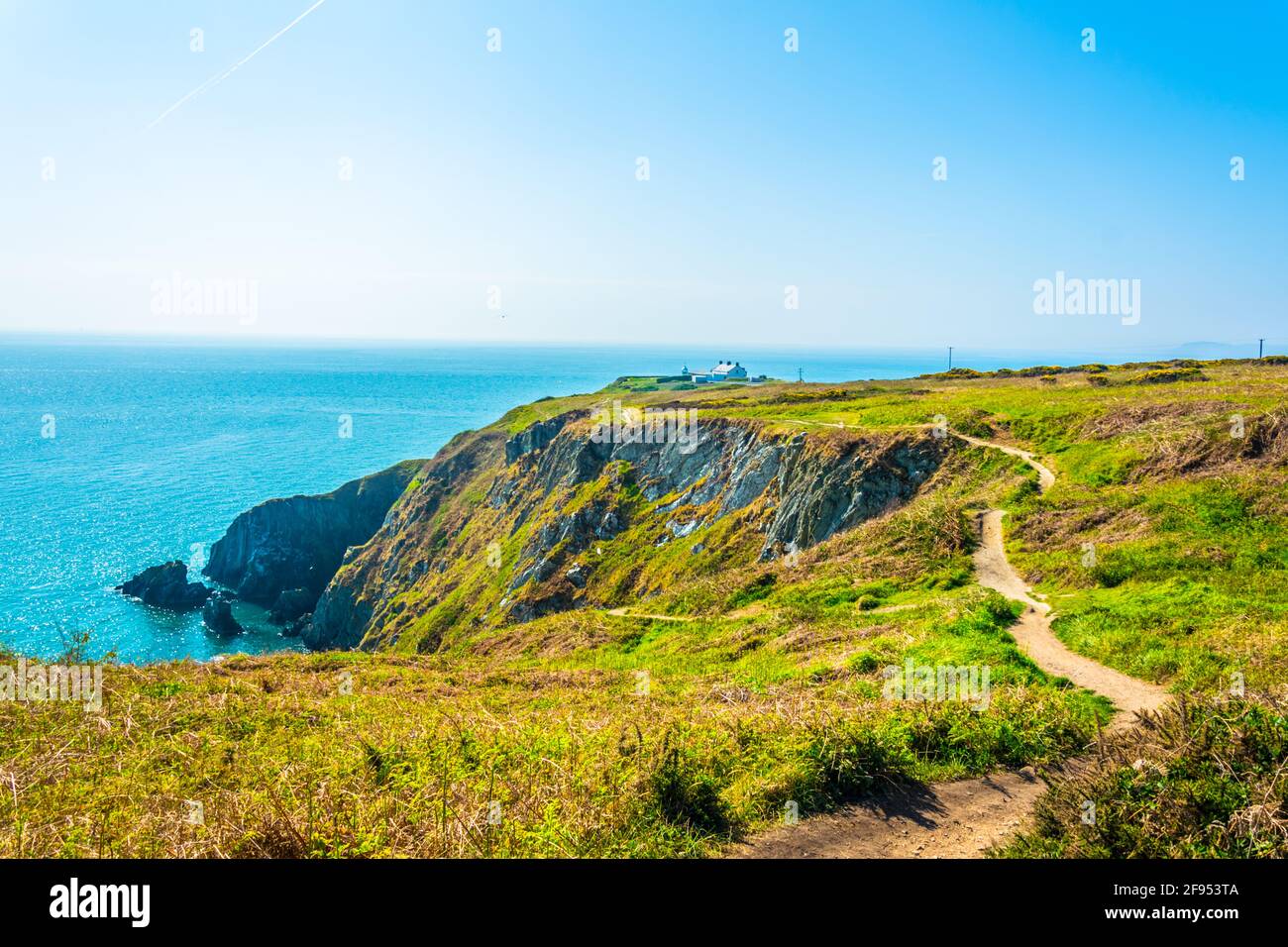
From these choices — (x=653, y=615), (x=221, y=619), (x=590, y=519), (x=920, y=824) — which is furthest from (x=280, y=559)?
(x=920, y=824)

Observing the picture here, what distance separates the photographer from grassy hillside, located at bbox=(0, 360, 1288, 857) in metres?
8.38

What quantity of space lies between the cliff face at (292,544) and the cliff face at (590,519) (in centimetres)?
1047

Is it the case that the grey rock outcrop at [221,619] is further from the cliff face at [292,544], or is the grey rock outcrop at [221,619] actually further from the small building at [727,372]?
the small building at [727,372]

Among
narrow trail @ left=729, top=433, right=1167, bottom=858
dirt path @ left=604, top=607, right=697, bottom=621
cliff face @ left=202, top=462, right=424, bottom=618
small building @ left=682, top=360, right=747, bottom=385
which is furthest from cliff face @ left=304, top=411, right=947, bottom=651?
small building @ left=682, top=360, right=747, bottom=385

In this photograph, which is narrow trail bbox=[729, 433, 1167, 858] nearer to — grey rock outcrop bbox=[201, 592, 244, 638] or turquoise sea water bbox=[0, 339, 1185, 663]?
turquoise sea water bbox=[0, 339, 1185, 663]

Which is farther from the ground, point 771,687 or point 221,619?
point 771,687

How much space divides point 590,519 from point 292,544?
58.8 meters

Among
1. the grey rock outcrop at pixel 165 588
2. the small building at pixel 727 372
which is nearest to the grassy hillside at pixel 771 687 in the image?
the grey rock outcrop at pixel 165 588

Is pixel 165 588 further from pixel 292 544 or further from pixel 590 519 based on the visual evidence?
pixel 590 519

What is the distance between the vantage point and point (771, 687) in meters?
15.9

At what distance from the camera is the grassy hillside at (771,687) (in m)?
8.38

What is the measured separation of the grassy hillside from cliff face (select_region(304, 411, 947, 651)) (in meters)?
0.59

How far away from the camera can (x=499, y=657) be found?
102 ft
